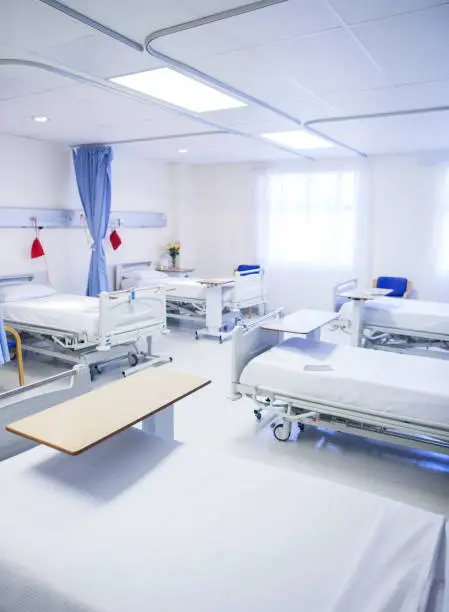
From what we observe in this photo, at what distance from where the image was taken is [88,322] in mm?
4262

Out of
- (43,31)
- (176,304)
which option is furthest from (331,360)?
(176,304)

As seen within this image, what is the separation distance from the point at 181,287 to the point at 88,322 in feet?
7.24

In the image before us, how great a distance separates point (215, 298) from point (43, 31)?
3.91 metres

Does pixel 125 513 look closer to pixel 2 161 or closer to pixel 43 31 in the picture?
pixel 43 31

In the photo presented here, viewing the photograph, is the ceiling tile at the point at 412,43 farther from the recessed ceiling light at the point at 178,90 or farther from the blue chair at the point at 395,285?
the blue chair at the point at 395,285

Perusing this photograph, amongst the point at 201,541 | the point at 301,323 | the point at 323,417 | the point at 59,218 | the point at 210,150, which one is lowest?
the point at 323,417

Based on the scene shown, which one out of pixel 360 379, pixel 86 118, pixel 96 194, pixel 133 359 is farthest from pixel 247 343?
pixel 96 194

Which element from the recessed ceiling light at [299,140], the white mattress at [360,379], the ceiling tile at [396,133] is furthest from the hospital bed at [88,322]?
the ceiling tile at [396,133]

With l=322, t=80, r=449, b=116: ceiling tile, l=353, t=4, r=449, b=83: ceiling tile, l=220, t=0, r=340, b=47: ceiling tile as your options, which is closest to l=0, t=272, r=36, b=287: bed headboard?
l=322, t=80, r=449, b=116: ceiling tile

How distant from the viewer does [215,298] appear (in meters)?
6.02

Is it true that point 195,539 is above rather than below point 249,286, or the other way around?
below

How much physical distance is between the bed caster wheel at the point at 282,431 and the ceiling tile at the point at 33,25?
2.60 metres

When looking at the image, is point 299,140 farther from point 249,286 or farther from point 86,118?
point 86,118

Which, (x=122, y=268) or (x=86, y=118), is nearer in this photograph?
(x=86, y=118)
